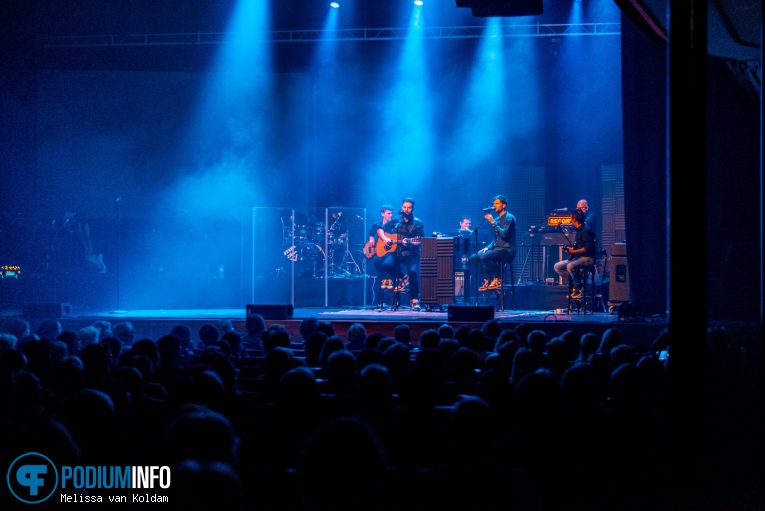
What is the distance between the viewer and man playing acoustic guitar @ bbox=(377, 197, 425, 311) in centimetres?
1341

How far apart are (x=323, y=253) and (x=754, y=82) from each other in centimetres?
803

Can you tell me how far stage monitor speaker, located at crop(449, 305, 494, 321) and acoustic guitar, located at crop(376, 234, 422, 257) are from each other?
10.3 feet

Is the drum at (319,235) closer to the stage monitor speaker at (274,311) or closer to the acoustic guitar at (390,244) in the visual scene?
the acoustic guitar at (390,244)

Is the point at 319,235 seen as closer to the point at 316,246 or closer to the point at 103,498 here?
the point at 316,246

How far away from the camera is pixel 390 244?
44.3 ft

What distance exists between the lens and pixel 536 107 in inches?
690

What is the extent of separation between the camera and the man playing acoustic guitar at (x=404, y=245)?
13.4 metres

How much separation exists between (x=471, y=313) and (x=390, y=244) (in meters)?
3.50

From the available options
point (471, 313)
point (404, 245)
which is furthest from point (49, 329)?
point (404, 245)

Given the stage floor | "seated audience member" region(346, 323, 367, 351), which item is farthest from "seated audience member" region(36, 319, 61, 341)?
"seated audience member" region(346, 323, 367, 351)

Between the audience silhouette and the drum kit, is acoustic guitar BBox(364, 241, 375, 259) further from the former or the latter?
the audience silhouette

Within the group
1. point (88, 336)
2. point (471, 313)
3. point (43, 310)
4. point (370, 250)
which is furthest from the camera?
point (370, 250)

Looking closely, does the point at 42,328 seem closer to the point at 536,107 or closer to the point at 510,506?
the point at 510,506

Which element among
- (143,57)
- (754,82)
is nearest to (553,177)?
(754,82)
